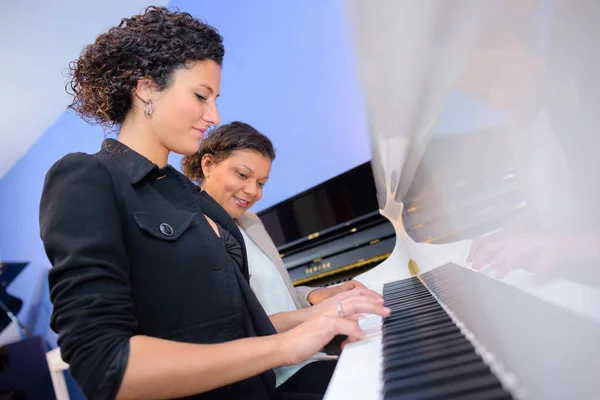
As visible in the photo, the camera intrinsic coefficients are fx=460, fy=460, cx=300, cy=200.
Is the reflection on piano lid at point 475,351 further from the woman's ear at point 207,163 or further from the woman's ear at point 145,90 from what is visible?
the woman's ear at point 207,163

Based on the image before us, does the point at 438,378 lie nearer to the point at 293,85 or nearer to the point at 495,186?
the point at 495,186

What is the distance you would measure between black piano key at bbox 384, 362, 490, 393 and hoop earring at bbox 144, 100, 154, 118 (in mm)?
645

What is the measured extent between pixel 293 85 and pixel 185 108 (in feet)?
6.18

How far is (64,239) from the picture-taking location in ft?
1.86

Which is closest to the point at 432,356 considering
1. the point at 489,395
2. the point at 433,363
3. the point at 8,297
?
the point at 433,363

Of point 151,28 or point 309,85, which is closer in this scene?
point 151,28

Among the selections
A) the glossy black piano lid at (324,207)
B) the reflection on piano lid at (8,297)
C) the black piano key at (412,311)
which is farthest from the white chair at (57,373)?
the black piano key at (412,311)

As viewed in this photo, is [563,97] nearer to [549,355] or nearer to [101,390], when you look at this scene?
[549,355]

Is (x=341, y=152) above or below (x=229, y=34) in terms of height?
below

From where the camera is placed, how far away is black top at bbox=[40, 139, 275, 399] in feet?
1.79

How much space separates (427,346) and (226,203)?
1.17m

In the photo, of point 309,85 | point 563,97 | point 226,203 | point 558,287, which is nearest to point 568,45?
point 563,97

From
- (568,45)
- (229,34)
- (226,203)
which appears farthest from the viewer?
(229,34)

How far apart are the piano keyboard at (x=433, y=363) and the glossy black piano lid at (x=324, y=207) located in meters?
1.46
